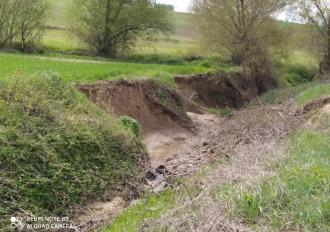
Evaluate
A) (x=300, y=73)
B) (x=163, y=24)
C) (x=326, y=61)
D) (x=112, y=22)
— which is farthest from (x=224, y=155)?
(x=300, y=73)

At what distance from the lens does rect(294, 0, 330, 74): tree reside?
41.1m

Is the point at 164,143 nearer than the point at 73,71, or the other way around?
the point at 164,143

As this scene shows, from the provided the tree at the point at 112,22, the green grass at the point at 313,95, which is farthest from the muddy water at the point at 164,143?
the tree at the point at 112,22

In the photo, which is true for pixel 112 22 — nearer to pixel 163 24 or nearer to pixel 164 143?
pixel 163 24

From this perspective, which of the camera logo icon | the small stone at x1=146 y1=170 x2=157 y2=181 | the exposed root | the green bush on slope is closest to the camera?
the camera logo icon

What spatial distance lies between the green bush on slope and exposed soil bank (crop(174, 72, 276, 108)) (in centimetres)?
1455

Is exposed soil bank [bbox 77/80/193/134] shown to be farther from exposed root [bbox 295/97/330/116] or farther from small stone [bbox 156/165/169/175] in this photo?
exposed root [bbox 295/97/330/116]

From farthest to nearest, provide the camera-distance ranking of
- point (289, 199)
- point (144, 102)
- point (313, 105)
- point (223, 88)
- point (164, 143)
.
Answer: point (223, 88) → point (144, 102) → point (313, 105) → point (164, 143) → point (289, 199)

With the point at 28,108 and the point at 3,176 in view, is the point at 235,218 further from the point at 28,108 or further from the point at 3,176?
the point at 28,108

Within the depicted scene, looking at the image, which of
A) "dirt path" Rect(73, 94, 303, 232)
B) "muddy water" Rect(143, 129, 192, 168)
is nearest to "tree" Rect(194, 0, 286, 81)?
"dirt path" Rect(73, 94, 303, 232)

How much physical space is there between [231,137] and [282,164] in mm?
7472

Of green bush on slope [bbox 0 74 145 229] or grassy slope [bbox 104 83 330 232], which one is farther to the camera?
green bush on slope [bbox 0 74 145 229]

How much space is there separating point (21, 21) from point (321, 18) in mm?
22643

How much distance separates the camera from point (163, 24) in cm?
4250
